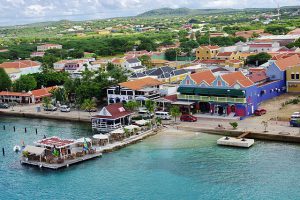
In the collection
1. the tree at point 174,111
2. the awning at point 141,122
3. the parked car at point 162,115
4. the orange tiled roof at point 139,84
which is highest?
the orange tiled roof at point 139,84

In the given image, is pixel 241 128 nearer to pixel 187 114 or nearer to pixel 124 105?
pixel 187 114

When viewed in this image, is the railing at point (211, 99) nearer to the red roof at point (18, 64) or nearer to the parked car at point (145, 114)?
the parked car at point (145, 114)

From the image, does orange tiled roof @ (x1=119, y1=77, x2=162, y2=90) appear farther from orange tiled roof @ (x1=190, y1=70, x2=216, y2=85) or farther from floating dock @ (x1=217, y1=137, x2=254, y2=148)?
floating dock @ (x1=217, y1=137, x2=254, y2=148)

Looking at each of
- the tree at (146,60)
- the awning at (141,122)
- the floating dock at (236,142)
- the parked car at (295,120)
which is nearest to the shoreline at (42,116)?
the awning at (141,122)

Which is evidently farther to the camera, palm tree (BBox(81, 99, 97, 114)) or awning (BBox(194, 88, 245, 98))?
palm tree (BBox(81, 99, 97, 114))

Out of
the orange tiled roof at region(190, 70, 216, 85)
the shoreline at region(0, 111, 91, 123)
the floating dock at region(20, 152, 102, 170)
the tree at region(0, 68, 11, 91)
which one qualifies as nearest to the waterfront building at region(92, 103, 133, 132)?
the shoreline at region(0, 111, 91, 123)

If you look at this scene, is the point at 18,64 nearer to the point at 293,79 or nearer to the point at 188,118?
the point at 188,118
